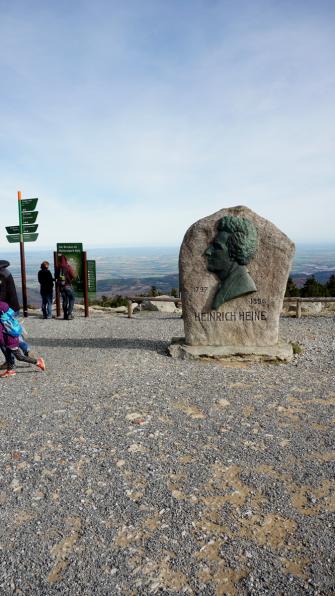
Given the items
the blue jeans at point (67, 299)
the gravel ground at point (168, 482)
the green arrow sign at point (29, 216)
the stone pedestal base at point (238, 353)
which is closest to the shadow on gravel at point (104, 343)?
the stone pedestal base at point (238, 353)

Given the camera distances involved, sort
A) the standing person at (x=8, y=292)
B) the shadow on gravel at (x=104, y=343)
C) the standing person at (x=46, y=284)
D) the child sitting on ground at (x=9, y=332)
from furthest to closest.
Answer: the standing person at (x=46, y=284)
the shadow on gravel at (x=104, y=343)
the standing person at (x=8, y=292)
the child sitting on ground at (x=9, y=332)

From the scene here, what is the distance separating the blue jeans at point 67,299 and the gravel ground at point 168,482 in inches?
224

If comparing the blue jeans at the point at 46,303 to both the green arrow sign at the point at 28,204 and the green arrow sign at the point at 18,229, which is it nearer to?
the green arrow sign at the point at 18,229

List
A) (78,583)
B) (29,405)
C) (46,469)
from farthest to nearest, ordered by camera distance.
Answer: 1. (29,405)
2. (46,469)
3. (78,583)

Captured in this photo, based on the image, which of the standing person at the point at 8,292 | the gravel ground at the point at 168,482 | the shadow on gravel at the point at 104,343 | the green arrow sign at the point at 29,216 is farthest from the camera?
the green arrow sign at the point at 29,216

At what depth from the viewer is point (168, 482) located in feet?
12.6

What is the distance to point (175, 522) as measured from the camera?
3.31m

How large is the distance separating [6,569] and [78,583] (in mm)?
526

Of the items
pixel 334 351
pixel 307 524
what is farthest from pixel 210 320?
pixel 307 524

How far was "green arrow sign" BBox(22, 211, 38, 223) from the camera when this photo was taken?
41.6 ft

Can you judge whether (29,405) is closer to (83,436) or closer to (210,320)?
(83,436)

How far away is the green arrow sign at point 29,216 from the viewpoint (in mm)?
12672

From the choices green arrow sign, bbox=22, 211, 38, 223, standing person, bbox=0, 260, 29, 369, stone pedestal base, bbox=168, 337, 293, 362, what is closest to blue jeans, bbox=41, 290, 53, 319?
green arrow sign, bbox=22, 211, 38, 223

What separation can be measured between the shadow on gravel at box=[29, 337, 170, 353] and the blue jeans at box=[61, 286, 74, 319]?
2.62 metres
